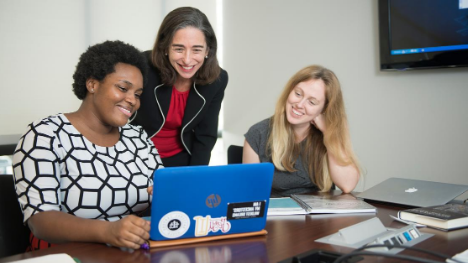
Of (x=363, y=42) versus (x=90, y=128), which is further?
(x=363, y=42)

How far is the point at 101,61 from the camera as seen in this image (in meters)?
1.59

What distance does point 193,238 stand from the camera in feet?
4.00

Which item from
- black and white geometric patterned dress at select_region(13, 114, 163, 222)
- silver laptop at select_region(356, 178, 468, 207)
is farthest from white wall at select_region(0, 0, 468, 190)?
black and white geometric patterned dress at select_region(13, 114, 163, 222)

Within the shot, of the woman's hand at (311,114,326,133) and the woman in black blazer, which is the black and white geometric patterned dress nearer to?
the woman in black blazer

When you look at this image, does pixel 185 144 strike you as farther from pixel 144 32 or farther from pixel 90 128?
pixel 144 32

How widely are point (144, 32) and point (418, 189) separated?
2760 mm

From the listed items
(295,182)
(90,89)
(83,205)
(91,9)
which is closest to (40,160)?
(83,205)

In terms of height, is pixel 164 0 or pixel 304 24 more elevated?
pixel 164 0

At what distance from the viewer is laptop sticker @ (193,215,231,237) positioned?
3.94ft

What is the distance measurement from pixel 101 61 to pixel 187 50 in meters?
0.59

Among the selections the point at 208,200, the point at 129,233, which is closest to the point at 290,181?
the point at 208,200

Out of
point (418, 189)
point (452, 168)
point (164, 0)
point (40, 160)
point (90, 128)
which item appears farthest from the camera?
point (164, 0)

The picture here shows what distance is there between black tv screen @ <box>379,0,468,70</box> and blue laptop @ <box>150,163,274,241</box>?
221 cm

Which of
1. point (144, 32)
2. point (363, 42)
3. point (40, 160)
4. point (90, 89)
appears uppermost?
point (144, 32)
